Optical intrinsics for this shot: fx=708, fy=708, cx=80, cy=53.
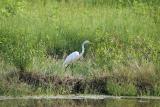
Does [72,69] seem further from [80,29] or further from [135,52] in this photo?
[80,29]

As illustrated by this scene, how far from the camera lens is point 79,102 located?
1389cm

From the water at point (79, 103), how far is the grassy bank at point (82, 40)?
418 millimetres

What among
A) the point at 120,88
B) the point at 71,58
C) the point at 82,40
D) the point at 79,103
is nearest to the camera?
A: the point at 79,103

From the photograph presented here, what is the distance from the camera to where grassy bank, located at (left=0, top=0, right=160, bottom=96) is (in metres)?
14.8

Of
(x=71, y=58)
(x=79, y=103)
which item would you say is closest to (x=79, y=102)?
(x=79, y=103)

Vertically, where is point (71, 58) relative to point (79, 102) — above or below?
above

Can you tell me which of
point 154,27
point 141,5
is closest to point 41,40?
point 154,27

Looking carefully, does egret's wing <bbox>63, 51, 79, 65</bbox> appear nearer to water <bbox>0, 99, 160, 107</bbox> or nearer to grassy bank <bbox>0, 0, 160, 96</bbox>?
grassy bank <bbox>0, 0, 160, 96</bbox>

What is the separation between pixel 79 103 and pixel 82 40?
16.3ft

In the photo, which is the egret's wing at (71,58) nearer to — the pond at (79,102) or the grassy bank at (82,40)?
the grassy bank at (82,40)

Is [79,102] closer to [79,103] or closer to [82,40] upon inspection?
[79,103]

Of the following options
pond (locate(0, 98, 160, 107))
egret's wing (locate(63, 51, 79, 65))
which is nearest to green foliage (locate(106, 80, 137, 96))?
pond (locate(0, 98, 160, 107))

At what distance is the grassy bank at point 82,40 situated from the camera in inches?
581

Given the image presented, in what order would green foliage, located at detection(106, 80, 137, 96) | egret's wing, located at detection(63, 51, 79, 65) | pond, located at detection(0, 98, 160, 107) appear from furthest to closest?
egret's wing, located at detection(63, 51, 79, 65), green foliage, located at detection(106, 80, 137, 96), pond, located at detection(0, 98, 160, 107)
